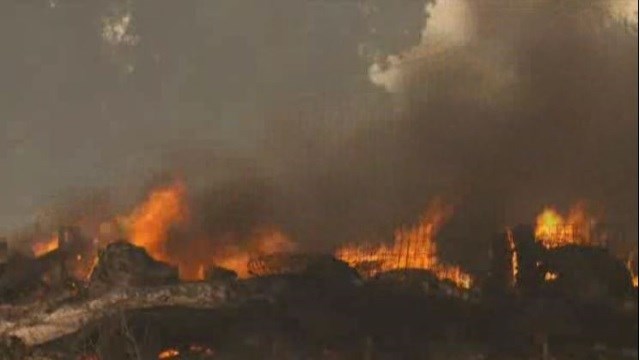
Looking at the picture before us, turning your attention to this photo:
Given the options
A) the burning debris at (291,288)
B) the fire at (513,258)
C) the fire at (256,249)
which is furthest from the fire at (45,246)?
the fire at (513,258)

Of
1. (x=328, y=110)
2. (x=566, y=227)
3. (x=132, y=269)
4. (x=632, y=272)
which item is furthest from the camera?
(x=132, y=269)

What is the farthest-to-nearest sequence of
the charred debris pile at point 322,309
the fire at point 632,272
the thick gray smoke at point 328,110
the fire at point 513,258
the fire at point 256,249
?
1. the fire at point 256,249
2. the fire at point 513,258
3. the thick gray smoke at point 328,110
4. the charred debris pile at point 322,309
5. the fire at point 632,272

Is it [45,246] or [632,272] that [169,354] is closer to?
[45,246]

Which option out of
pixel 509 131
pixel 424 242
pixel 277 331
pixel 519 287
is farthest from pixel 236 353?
pixel 509 131

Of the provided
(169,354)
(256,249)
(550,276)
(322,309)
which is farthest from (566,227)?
(169,354)

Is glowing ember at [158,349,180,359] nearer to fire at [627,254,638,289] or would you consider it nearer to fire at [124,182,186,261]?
fire at [124,182,186,261]

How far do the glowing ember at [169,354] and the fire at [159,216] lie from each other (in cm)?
83

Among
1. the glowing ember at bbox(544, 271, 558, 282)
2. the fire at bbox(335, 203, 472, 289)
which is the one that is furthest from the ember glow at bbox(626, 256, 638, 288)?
the fire at bbox(335, 203, 472, 289)

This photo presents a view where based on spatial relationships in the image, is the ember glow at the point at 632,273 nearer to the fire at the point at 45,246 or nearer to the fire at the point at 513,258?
the fire at the point at 513,258

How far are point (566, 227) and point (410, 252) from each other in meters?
1.32

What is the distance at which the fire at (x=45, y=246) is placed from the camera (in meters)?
8.96

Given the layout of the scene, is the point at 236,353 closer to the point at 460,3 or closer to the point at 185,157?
the point at 185,157

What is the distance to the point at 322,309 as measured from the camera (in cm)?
803

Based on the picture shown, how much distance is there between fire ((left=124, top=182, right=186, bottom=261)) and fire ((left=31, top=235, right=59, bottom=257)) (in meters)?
0.85
